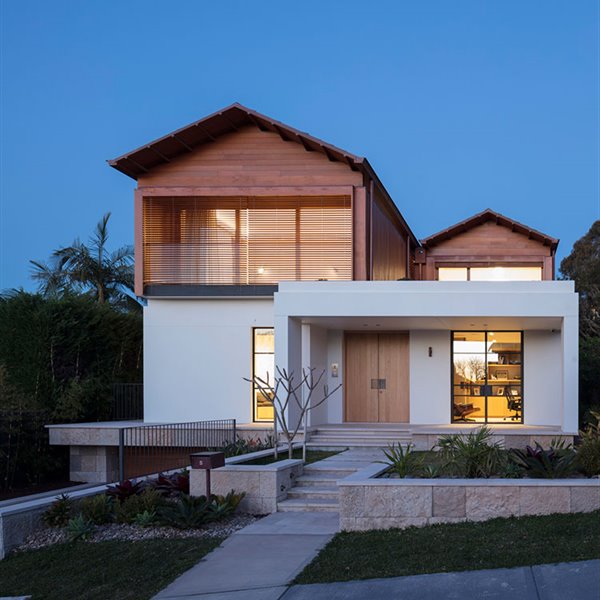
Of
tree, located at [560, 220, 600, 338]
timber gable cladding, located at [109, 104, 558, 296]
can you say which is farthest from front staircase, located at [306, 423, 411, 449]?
tree, located at [560, 220, 600, 338]

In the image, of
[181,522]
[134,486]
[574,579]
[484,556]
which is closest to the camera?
[574,579]

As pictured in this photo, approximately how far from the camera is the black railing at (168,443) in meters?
19.4

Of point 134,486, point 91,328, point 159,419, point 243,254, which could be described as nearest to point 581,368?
point 243,254

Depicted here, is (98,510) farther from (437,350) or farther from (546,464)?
(437,350)

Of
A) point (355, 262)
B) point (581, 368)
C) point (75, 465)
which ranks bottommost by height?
point (75, 465)

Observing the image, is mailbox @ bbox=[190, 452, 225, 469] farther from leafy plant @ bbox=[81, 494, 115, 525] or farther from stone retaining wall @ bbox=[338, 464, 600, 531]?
stone retaining wall @ bbox=[338, 464, 600, 531]

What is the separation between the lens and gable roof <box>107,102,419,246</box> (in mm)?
21141

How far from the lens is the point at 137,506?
11258 millimetres

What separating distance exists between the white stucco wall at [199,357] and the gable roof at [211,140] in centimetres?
360

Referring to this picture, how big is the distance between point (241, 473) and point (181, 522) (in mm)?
1487

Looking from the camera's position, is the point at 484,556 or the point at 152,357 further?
the point at 152,357

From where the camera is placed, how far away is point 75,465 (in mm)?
21062

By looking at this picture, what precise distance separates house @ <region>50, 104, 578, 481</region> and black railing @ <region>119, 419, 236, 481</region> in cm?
91

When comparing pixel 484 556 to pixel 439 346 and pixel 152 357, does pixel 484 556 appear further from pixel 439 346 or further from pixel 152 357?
pixel 152 357
